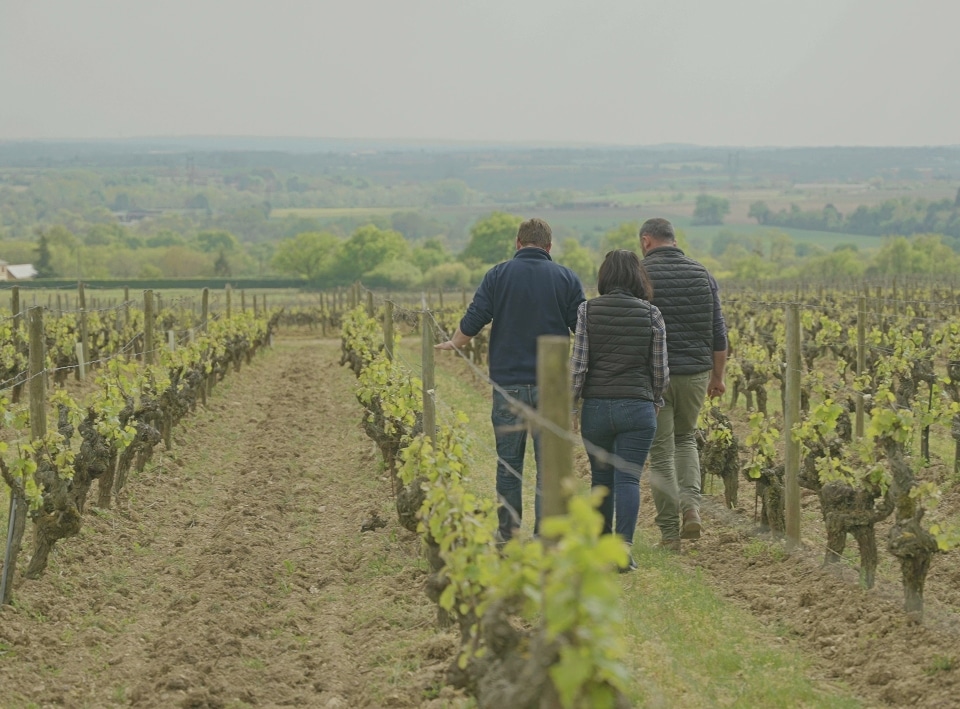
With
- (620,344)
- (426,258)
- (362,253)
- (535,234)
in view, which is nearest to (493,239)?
(426,258)

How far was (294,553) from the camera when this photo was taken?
8.94 metres

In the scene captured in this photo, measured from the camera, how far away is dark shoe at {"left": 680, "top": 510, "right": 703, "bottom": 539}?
8.51 metres

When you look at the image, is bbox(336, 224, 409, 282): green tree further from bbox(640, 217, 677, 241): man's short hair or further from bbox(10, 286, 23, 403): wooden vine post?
bbox(640, 217, 677, 241): man's short hair

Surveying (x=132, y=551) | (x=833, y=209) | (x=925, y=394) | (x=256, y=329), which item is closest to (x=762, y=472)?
(x=132, y=551)

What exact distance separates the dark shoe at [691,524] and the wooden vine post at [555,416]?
4609mm

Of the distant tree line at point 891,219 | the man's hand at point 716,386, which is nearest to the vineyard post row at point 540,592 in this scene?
the man's hand at point 716,386

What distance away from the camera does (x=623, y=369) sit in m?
7.29

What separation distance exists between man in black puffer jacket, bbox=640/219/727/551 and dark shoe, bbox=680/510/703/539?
9cm

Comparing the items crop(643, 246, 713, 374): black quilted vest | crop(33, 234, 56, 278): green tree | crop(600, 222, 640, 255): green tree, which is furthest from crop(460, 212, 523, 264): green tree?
crop(643, 246, 713, 374): black quilted vest

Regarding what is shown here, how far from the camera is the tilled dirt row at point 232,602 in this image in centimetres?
624

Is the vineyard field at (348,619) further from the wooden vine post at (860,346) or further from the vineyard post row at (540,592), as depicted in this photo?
the wooden vine post at (860,346)

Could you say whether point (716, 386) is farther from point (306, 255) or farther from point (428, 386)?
point (306, 255)

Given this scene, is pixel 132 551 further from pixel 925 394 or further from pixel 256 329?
pixel 256 329

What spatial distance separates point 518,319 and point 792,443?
2.11 m
